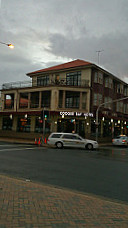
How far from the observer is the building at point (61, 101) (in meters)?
30.2

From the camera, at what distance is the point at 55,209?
15.7 feet

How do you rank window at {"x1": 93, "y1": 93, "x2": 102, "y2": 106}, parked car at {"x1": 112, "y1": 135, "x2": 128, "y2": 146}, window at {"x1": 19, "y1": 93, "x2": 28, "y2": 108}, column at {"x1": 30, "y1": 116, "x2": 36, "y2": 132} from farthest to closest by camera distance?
window at {"x1": 19, "y1": 93, "x2": 28, "y2": 108}
column at {"x1": 30, "y1": 116, "x2": 36, "y2": 132}
window at {"x1": 93, "y1": 93, "x2": 102, "y2": 106}
parked car at {"x1": 112, "y1": 135, "x2": 128, "y2": 146}

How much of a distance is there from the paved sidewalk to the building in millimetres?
22664

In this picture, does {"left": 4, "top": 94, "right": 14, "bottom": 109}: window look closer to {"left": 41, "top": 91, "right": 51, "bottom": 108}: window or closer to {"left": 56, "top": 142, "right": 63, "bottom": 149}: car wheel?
{"left": 41, "top": 91, "right": 51, "bottom": 108}: window

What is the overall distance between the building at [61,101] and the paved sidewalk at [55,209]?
22.7 m

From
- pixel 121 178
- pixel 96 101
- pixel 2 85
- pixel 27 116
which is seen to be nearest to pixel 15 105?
pixel 27 116

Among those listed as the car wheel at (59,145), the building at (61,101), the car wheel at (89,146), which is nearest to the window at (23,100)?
the building at (61,101)

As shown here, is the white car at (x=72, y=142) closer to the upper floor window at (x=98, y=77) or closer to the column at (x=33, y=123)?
the column at (x=33, y=123)

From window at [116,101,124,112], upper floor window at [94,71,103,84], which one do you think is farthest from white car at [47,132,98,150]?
window at [116,101,124,112]

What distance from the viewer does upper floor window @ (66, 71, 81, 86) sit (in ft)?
106

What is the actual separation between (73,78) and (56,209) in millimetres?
29209

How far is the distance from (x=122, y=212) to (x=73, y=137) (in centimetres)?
1563

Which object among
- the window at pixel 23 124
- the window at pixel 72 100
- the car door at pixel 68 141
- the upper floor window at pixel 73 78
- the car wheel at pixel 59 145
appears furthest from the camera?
the window at pixel 23 124

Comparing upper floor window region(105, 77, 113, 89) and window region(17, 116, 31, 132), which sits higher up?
upper floor window region(105, 77, 113, 89)
